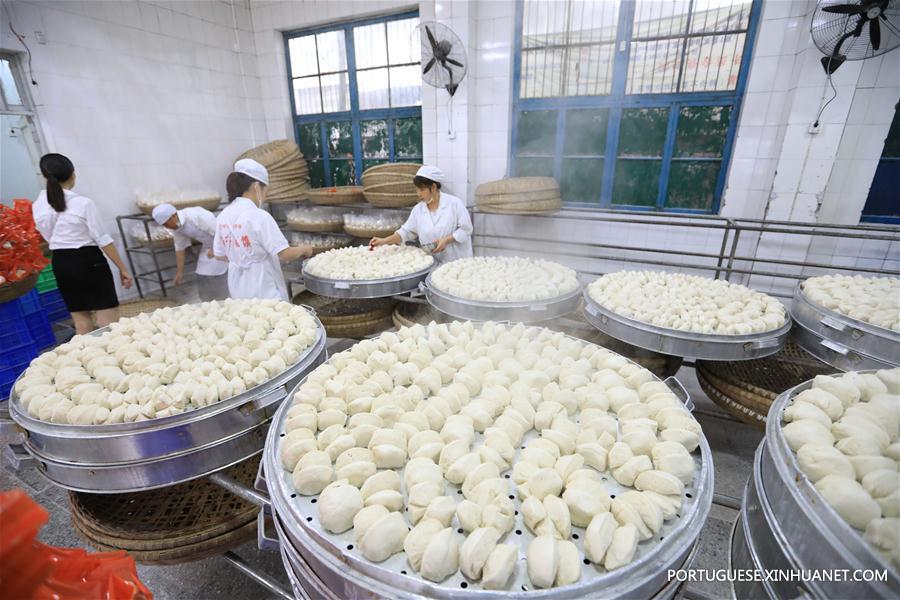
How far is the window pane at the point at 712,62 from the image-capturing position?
12.5 ft

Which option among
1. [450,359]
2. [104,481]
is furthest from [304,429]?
[104,481]

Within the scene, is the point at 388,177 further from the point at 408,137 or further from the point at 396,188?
the point at 408,137

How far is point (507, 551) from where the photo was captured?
766 millimetres

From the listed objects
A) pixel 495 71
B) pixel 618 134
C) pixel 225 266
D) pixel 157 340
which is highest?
pixel 495 71

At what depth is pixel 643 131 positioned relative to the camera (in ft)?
14.0

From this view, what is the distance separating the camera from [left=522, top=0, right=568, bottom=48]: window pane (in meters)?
4.25

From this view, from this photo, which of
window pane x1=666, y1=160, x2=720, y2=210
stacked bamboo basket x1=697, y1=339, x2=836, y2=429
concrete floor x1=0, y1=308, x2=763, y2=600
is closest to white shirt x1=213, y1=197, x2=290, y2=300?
concrete floor x1=0, y1=308, x2=763, y2=600

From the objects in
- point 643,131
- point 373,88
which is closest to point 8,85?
point 373,88

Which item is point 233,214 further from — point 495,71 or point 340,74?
point 340,74

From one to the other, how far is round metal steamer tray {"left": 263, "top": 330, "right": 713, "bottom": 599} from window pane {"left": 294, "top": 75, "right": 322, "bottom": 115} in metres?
6.18

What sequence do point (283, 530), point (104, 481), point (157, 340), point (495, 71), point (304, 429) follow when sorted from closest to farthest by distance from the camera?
point (283, 530), point (304, 429), point (104, 481), point (157, 340), point (495, 71)

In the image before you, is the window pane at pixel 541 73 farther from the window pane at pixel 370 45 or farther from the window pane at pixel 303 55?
the window pane at pixel 303 55

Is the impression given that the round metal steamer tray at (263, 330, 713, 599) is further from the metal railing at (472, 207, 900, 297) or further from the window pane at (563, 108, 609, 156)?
the window pane at (563, 108, 609, 156)

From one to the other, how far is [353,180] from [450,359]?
17.1ft
